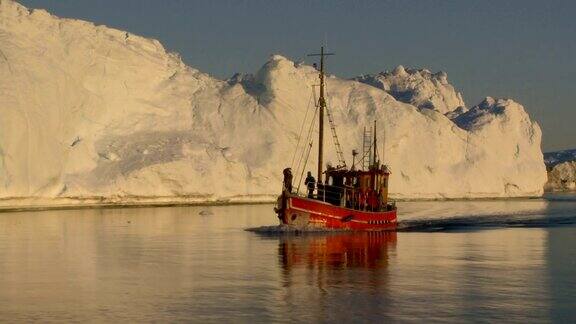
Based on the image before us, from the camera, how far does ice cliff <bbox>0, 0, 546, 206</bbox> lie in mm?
65375

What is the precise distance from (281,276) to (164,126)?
54.5 metres

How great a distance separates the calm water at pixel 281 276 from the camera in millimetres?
15844

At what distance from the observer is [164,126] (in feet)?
244

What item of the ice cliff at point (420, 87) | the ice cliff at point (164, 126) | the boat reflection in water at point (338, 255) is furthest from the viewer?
the ice cliff at point (420, 87)

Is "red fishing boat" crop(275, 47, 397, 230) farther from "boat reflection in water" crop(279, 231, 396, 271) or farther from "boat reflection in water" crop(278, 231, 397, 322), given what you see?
"boat reflection in water" crop(278, 231, 397, 322)

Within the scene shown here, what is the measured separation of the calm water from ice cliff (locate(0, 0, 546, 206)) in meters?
28.1

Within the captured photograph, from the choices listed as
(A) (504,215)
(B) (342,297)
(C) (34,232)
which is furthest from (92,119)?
(B) (342,297)

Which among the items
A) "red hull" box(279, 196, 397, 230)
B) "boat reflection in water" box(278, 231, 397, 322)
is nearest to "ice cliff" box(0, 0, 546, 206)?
"red hull" box(279, 196, 397, 230)

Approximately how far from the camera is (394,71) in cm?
12631

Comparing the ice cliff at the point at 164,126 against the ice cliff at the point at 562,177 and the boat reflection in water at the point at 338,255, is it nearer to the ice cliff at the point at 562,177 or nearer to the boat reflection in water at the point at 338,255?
the boat reflection in water at the point at 338,255

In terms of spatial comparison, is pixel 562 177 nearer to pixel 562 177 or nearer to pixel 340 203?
pixel 562 177

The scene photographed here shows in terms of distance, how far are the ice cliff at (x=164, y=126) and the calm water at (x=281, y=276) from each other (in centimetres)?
2814

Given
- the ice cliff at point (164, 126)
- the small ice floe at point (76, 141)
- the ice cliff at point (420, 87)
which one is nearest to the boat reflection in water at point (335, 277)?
the ice cliff at point (164, 126)

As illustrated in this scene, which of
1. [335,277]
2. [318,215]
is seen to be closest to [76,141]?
[318,215]
